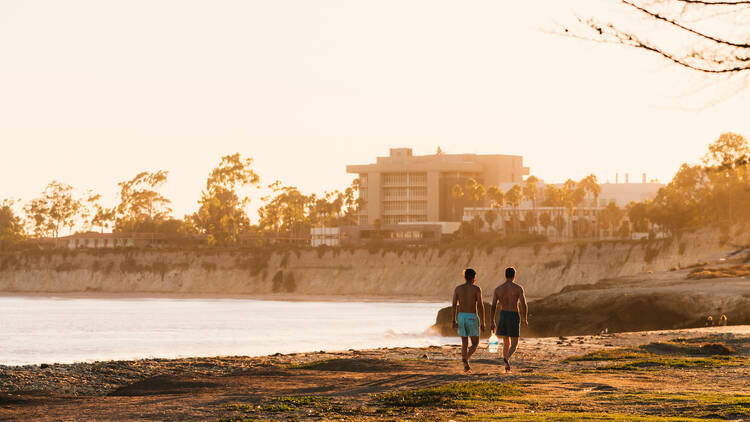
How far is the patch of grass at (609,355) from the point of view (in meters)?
24.7

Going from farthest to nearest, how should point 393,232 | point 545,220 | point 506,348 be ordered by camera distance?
point 393,232 → point 545,220 → point 506,348

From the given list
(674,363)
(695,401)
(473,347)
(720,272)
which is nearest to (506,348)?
(473,347)

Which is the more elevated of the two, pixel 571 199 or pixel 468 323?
pixel 571 199

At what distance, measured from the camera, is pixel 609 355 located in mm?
25406

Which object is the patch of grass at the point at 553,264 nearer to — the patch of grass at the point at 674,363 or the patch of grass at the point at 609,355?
A: the patch of grass at the point at 609,355

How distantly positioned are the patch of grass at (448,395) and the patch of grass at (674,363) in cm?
497

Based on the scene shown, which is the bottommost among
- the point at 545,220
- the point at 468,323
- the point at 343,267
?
the point at 468,323

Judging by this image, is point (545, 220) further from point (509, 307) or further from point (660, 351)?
point (509, 307)

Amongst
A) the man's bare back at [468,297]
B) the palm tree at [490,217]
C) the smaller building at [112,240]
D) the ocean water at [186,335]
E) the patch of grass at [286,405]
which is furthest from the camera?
the smaller building at [112,240]

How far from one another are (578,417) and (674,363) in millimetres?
9221

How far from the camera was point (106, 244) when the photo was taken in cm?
17488

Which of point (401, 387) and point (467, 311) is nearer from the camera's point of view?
point (401, 387)

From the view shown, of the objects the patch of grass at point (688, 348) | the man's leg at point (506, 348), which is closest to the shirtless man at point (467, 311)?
the man's leg at point (506, 348)

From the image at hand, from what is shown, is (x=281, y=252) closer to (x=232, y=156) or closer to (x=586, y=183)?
(x=232, y=156)
